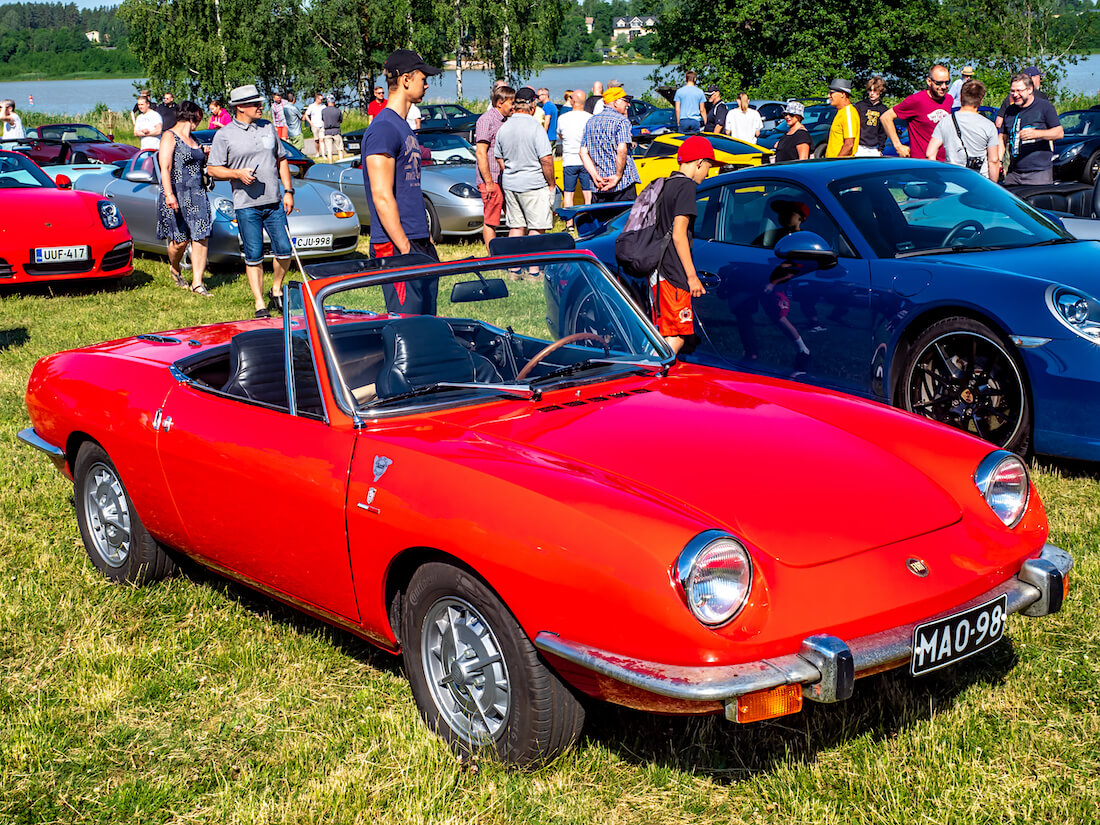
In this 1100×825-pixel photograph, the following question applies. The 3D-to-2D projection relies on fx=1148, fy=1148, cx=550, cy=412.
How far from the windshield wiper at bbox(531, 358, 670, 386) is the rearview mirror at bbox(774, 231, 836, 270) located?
2275 mm

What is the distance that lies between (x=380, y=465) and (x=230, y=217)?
940 cm

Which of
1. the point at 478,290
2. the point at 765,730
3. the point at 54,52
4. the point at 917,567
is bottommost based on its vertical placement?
the point at 765,730

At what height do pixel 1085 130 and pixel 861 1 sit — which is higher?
pixel 861 1

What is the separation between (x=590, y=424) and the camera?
3.40 m

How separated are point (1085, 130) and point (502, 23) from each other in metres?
37.7

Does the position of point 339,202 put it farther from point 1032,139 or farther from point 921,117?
point 1032,139

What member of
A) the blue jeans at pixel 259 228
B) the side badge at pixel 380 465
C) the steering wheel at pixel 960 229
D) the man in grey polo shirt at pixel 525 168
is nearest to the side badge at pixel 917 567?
the side badge at pixel 380 465

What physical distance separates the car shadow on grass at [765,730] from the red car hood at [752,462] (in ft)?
1.52

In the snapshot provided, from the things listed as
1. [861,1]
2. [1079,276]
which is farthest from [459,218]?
[861,1]

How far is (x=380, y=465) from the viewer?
10.8 feet

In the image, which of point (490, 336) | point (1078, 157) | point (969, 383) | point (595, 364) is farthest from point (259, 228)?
point (1078, 157)

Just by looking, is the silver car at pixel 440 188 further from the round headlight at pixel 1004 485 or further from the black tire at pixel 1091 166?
the round headlight at pixel 1004 485

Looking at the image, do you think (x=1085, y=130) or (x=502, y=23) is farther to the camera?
(x=502, y=23)

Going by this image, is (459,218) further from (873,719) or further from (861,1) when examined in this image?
(861,1)
